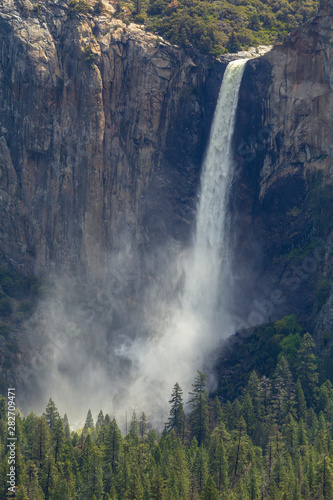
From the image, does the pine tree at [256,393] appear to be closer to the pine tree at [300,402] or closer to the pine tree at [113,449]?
the pine tree at [300,402]

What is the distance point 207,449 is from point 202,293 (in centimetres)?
3554

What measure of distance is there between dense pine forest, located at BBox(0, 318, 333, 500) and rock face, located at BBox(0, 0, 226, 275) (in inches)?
1057

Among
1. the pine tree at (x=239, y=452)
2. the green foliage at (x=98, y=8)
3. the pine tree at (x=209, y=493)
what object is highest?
the green foliage at (x=98, y=8)

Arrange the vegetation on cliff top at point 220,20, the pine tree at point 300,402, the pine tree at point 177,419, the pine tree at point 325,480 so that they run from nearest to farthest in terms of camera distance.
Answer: the pine tree at point 325,480
the pine tree at point 300,402
the pine tree at point 177,419
the vegetation on cliff top at point 220,20

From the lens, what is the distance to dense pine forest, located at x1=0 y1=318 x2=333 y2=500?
8838 cm

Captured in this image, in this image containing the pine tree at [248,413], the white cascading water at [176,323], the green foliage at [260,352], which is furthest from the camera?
the white cascading water at [176,323]

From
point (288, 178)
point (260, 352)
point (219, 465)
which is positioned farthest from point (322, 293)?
point (219, 465)

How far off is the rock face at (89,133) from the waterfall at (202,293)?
212cm

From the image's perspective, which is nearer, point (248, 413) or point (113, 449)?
point (113, 449)

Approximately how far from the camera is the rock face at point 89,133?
130000 millimetres

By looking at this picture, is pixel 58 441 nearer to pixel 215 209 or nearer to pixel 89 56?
pixel 215 209

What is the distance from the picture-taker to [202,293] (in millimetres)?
134750

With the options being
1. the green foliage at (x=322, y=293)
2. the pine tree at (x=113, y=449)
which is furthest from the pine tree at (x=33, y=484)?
the green foliage at (x=322, y=293)

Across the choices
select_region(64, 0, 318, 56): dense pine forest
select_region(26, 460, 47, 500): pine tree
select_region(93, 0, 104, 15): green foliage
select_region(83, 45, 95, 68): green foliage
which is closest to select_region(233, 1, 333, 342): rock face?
select_region(64, 0, 318, 56): dense pine forest
